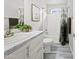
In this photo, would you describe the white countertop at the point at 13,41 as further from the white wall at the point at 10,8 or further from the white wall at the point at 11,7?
the white wall at the point at 11,7

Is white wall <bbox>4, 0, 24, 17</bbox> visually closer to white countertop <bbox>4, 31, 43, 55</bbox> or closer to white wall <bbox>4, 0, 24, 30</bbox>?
white wall <bbox>4, 0, 24, 30</bbox>

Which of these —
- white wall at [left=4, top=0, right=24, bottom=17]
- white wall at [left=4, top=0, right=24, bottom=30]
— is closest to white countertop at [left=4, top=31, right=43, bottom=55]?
white wall at [left=4, top=0, right=24, bottom=30]

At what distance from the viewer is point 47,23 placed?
737 cm

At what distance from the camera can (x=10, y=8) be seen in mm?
2887

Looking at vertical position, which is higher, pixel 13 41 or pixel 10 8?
pixel 10 8

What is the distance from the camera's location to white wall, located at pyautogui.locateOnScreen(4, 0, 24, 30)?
104 inches

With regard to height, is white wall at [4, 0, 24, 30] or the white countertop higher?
white wall at [4, 0, 24, 30]

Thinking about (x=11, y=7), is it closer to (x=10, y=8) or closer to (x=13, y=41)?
(x=10, y=8)

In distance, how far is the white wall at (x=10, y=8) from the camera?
2.64m

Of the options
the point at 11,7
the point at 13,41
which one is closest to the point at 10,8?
the point at 11,7

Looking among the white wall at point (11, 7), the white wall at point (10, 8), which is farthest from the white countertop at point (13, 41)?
the white wall at point (11, 7)
